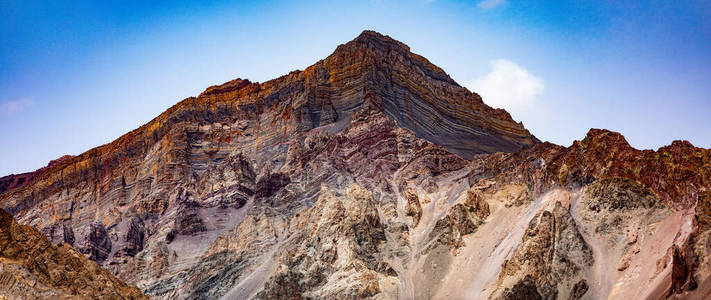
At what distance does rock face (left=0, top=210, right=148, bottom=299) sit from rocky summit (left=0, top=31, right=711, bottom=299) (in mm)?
261

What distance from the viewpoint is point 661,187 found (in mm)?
70688

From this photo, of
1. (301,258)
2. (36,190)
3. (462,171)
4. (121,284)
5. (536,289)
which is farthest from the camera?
(36,190)

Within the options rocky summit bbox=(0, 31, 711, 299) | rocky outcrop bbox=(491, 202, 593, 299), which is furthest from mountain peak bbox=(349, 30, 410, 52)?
rocky outcrop bbox=(491, 202, 593, 299)

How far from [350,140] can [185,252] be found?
2713cm

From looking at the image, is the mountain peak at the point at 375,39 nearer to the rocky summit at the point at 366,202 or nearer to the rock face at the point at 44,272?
the rocky summit at the point at 366,202

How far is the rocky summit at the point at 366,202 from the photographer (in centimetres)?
6550

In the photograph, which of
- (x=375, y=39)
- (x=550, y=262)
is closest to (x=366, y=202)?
(x=550, y=262)

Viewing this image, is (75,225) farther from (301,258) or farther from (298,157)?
(301,258)

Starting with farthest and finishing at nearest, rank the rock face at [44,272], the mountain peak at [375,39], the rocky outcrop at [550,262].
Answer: the mountain peak at [375,39] < the rocky outcrop at [550,262] < the rock face at [44,272]

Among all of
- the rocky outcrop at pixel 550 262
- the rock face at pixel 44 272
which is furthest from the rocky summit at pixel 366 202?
the rock face at pixel 44 272

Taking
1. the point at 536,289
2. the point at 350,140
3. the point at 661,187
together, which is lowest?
the point at 536,289

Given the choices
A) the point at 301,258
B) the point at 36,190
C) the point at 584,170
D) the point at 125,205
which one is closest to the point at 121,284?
the point at 301,258

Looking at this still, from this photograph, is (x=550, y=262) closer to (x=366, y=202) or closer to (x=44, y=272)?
(x=366, y=202)

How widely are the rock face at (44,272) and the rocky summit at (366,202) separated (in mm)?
261
